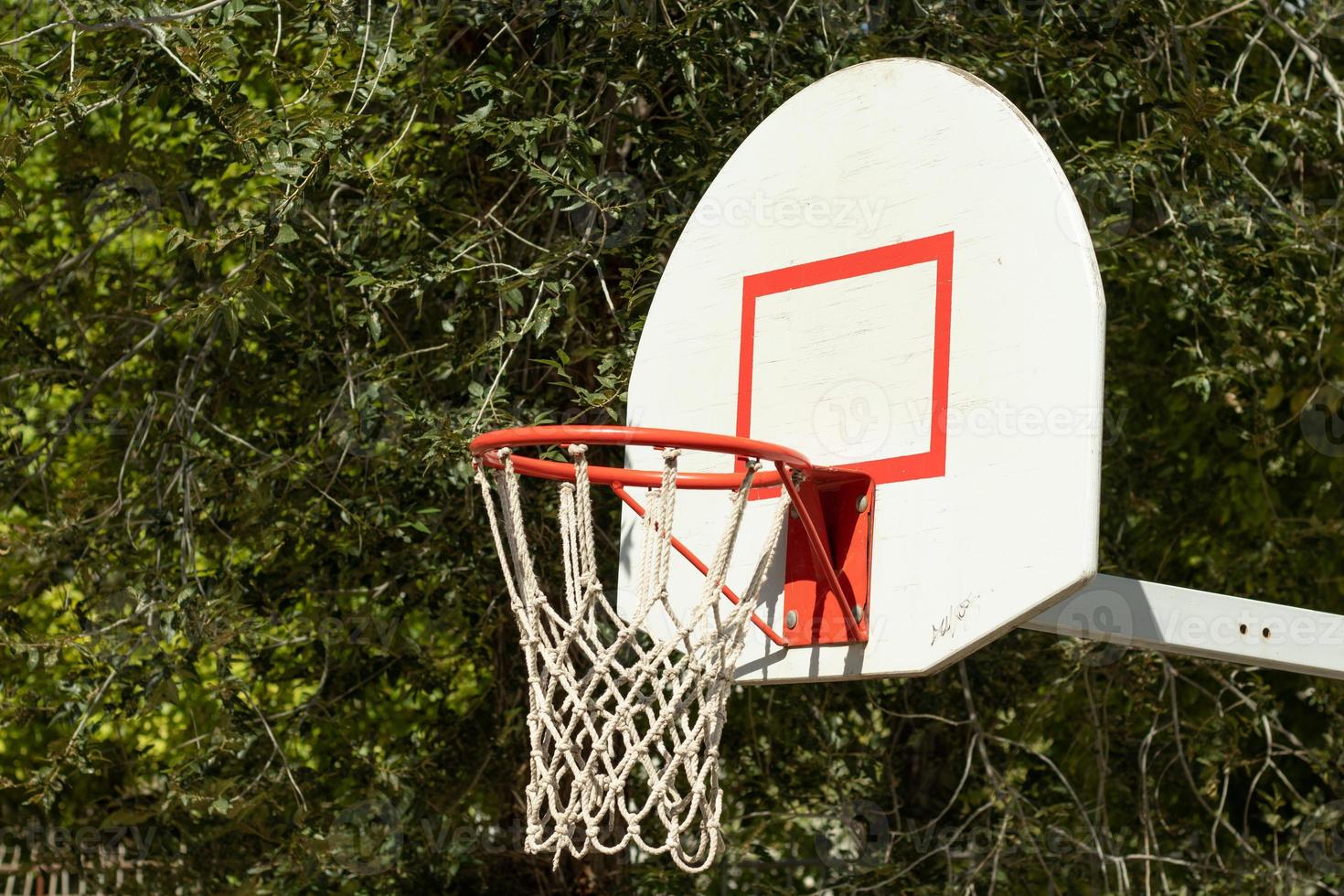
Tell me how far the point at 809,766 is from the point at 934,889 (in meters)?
0.55

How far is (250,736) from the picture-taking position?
4371 mm

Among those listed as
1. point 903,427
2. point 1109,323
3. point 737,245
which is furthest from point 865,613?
point 1109,323

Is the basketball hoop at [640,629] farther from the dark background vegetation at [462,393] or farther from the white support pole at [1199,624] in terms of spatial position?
the dark background vegetation at [462,393]

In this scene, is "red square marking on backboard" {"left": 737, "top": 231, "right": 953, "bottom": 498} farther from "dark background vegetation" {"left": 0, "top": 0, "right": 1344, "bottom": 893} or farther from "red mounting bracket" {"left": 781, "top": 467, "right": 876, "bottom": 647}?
"dark background vegetation" {"left": 0, "top": 0, "right": 1344, "bottom": 893}

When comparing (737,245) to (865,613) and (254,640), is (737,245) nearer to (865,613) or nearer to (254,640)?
(865,613)

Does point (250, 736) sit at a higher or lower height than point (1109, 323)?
lower

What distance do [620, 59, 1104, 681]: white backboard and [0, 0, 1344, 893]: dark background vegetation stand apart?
0.56 metres

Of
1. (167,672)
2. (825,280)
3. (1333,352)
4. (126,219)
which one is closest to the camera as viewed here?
(825,280)

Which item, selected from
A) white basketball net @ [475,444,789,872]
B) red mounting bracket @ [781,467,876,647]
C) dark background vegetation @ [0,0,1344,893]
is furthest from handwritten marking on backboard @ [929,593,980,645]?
dark background vegetation @ [0,0,1344,893]

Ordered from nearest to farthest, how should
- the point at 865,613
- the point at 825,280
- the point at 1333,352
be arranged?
the point at 865,613
the point at 825,280
the point at 1333,352

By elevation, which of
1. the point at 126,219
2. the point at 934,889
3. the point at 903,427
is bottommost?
the point at 934,889

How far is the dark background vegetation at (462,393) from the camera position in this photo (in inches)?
156

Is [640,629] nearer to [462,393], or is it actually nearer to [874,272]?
[874,272]

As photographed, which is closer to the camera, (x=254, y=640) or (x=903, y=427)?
(x=903, y=427)
